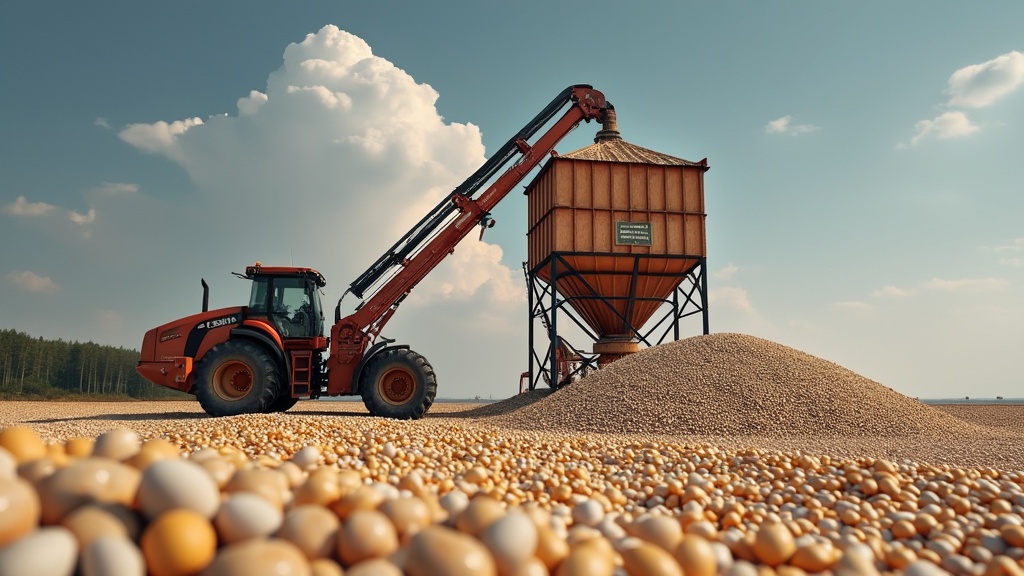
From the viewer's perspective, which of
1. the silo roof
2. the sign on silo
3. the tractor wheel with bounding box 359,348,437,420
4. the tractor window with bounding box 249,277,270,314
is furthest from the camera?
the silo roof

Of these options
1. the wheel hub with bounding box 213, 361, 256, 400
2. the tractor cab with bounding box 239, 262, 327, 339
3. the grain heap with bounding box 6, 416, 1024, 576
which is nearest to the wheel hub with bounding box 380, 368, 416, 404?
the tractor cab with bounding box 239, 262, 327, 339

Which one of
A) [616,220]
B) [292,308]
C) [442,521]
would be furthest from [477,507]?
[616,220]

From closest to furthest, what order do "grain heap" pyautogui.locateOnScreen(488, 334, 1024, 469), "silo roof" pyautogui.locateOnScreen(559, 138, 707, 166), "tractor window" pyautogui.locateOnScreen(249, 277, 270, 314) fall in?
1. "grain heap" pyautogui.locateOnScreen(488, 334, 1024, 469)
2. "tractor window" pyautogui.locateOnScreen(249, 277, 270, 314)
3. "silo roof" pyautogui.locateOnScreen(559, 138, 707, 166)

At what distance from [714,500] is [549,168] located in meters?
12.0

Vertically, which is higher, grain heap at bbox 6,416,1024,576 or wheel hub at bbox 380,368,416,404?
wheel hub at bbox 380,368,416,404

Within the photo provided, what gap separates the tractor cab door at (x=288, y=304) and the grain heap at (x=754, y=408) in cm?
382

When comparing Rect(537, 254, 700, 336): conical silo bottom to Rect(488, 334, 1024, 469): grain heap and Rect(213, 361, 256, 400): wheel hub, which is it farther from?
Rect(213, 361, 256, 400): wheel hub

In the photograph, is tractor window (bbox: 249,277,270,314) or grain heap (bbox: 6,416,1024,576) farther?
tractor window (bbox: 249,277,270,314)

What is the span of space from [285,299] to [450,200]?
3.79 meters

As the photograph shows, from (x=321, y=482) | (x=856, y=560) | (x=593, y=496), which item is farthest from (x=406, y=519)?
(x=593, y=496)

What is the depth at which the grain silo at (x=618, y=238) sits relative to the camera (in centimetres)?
1459

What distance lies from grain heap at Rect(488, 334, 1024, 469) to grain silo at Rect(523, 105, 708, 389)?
3.30 m

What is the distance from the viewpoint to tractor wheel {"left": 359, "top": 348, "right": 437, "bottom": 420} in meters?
10.3

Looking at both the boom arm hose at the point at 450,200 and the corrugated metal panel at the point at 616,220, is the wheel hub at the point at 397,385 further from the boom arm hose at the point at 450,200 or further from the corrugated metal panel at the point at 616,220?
the corrugated metal panel at the point at 616,220
